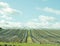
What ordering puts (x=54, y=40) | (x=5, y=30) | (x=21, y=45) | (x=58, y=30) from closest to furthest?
(x=21, y=45)
(x=54, y=40)
(x=58, y=30)
(x=5, y=30)

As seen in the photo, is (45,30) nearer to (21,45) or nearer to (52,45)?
(52,45)

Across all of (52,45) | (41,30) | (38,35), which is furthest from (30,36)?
(52,45)

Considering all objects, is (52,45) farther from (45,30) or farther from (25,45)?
(45,30)

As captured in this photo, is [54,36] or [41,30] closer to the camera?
[54,36]

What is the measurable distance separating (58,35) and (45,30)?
10.2 ft

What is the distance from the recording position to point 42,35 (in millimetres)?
32625

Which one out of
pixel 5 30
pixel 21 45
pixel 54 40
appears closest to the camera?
pixel 21 45

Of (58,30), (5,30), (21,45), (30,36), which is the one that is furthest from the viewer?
(5,30)

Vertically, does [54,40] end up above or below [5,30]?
below

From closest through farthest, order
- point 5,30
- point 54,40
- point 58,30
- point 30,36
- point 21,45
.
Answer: point 21,45
point 54,40
point 30,36
point 58,30
point 5,30

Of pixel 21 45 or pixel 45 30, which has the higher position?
pixel 45 30

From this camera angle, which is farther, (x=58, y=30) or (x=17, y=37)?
(x=58, y=30)

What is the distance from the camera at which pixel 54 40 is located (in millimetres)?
30062

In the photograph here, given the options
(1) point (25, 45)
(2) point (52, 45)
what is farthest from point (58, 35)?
(1) point (25, 45)
